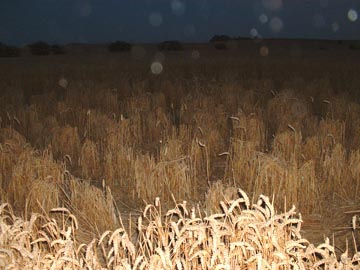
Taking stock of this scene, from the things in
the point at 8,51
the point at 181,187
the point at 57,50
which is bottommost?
the point at 181,187

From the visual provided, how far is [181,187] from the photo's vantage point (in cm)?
344

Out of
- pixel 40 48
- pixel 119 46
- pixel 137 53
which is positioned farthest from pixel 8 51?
pixel 119 46

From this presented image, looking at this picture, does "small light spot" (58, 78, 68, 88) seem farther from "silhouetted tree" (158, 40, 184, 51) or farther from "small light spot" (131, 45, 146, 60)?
"silhouetted tree" (158, 40, 184, 51)

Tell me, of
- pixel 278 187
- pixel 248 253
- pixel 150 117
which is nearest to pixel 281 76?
pixel 150 117

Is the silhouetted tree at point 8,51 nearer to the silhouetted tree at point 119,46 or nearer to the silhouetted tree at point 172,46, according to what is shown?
the silhouetted tree at point 119,46

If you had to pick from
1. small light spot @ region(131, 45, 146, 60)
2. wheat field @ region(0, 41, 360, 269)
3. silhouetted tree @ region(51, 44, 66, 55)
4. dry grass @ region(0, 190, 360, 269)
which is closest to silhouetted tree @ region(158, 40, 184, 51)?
small light spot @ region(131, 45, 146, 60)

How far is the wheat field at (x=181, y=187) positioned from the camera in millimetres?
1883

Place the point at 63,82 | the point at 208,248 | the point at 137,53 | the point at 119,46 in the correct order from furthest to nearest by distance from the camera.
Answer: the point at 119,46 → the point at 137,53 → the point at 63,82 → the point at 208,248

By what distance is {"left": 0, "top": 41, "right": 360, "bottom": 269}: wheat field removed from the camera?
188 centimetres

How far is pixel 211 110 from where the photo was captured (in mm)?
5812

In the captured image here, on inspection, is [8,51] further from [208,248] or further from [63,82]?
[208,248]

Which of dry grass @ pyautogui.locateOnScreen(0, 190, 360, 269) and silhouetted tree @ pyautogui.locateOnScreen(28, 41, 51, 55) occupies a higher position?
silhouetted tree @ pyautogui.locateOnScreen(28, 41, 51, 55)

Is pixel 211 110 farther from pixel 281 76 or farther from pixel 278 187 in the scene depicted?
pixel 281 76

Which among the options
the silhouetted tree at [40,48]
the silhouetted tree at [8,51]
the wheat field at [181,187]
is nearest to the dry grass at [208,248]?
the wheat field at [181,187]
